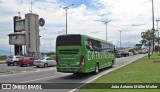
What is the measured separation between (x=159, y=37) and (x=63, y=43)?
317 feet

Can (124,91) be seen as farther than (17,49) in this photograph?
No

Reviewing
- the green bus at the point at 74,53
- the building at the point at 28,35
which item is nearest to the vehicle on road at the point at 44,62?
the green bus at the point at 74,53

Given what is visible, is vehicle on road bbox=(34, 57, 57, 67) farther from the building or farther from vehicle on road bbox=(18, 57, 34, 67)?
the building

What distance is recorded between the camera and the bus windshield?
23.5m

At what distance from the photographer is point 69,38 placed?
939 inches

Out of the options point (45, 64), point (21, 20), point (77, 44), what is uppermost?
point (21, 20)

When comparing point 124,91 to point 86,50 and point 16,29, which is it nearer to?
point 86,50

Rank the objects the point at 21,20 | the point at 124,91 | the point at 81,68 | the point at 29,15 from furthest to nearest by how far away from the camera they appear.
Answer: the point at 21,20
the point at 29,15
the point at 81,68
the point at 124,91

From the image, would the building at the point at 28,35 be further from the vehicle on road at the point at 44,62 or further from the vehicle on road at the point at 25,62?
the vehicle on road at the point at 44,62

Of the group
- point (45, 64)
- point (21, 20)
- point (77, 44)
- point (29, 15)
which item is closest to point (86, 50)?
point (77, 44)

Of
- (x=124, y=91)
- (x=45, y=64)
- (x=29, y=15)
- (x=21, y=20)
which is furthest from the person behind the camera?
(x=21, y=20)

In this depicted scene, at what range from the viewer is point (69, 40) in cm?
2381

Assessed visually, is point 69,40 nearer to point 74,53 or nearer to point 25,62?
point 74,53

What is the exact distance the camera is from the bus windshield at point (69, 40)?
77.0ft
